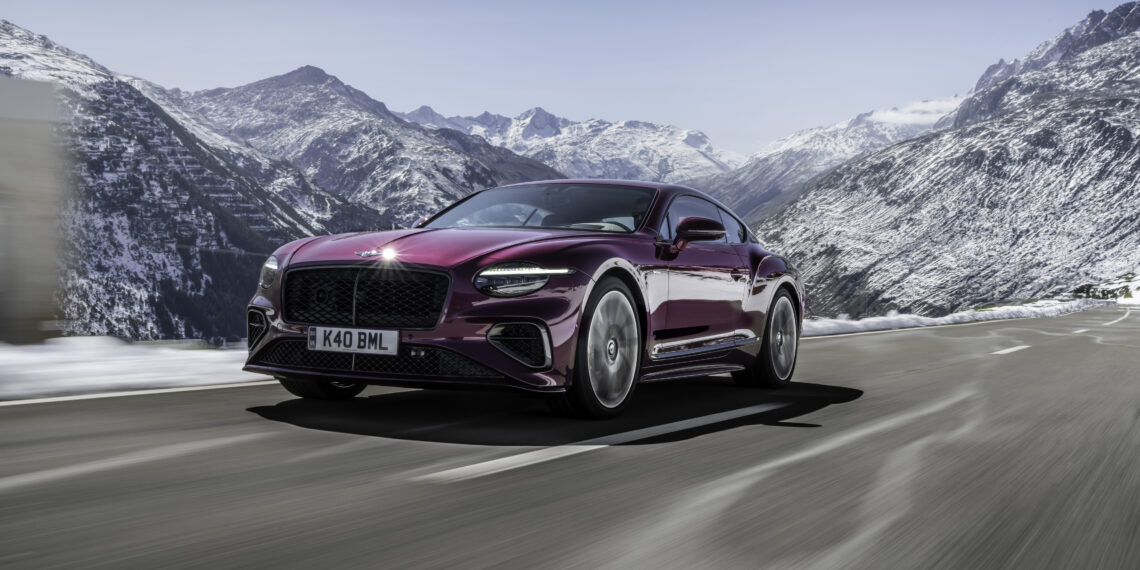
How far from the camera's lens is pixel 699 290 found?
647 cm

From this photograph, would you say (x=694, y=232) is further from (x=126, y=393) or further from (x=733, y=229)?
(x=126, y=393)

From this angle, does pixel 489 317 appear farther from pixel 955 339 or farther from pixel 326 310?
pixel 955 339

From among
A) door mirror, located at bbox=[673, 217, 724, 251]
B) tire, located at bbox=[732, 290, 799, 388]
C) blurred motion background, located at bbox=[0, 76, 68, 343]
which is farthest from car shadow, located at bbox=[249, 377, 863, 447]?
blurred motion background, located at bbox=[0, 76, 68, 343]

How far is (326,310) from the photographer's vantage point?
5199 millimetres

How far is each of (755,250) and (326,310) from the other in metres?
3.54

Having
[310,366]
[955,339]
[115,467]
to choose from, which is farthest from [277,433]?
[955,339]

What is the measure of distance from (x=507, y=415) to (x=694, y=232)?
5.23 feet

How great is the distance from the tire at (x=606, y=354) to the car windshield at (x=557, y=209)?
63 centimetres

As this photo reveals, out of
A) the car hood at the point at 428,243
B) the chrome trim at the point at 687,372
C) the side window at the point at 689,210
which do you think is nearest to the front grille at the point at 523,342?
the car hood at the point at 428,243

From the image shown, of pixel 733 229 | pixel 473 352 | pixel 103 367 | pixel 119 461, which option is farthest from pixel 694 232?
pixel 103 367

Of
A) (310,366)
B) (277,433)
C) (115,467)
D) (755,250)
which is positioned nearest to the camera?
(115,467)

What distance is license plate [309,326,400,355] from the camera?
16.3 feet

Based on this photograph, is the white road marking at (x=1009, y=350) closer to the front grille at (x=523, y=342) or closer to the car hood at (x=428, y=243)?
the car hood at (x=428, y=243)

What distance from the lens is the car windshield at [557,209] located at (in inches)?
247
